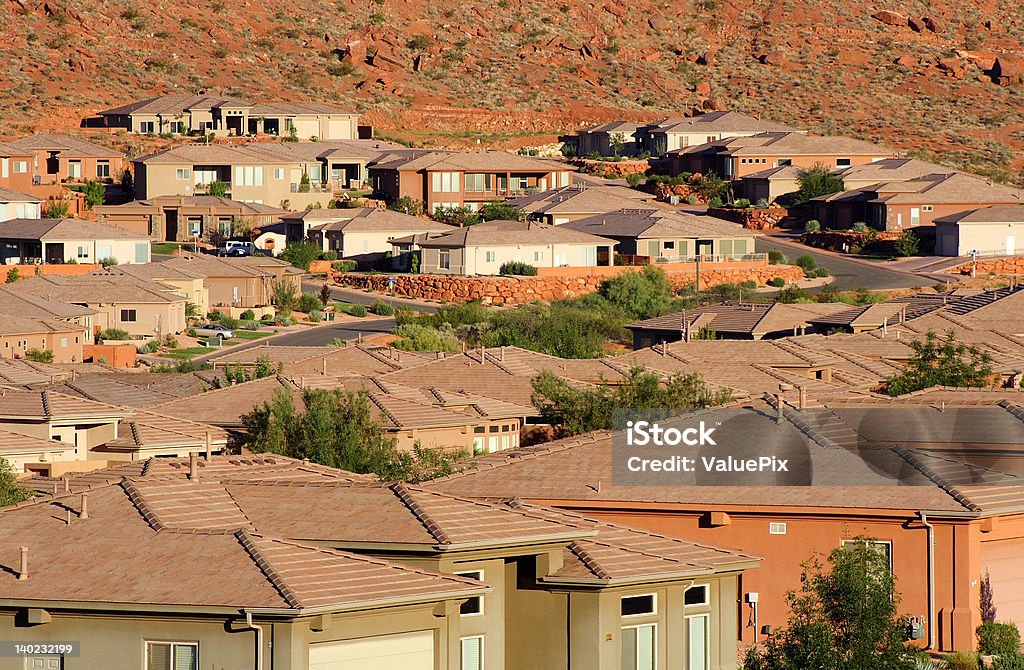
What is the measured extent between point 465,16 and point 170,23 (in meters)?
23.2

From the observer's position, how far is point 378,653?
20734 mm

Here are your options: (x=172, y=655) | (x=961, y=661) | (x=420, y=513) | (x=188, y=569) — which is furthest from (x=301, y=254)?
(x=172, y=655)

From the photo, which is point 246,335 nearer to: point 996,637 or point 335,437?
point 335,437

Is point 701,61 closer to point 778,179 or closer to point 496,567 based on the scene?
point 778,179

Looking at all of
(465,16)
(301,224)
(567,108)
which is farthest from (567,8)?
(301,224)

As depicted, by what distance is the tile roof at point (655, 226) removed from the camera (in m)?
90.8

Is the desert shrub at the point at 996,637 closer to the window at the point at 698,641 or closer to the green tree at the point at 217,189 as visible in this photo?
the window at the point at 698,641

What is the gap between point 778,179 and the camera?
105 metres

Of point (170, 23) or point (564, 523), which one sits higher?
point (170, 23)

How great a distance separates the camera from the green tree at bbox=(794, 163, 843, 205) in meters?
103

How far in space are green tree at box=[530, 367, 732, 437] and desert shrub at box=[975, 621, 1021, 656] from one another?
36.5 ft

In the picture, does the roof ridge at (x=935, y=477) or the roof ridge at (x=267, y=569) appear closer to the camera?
the roof ridge at (x=267, y=569)

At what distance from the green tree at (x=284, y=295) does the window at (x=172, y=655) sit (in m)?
A: 59.5

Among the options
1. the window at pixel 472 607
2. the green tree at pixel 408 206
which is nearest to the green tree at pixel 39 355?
the green tree at pixel 408 206
